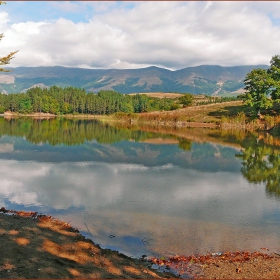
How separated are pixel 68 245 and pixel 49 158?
81.2 feet

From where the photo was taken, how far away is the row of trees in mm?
79750

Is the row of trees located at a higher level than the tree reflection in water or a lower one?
higher

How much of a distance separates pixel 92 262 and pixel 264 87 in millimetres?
79384

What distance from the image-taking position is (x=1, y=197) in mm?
20875

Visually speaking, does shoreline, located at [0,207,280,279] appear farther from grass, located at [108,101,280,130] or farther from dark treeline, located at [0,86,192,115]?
dark treeline, located at [0,86,192,115]

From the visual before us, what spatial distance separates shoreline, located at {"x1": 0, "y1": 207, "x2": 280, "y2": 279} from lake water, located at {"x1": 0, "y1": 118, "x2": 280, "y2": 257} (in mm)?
1012

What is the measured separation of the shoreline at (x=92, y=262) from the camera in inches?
397

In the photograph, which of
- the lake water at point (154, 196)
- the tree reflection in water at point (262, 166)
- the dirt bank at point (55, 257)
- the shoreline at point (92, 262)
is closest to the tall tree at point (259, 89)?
the tree reflection in water at point (262, 166)

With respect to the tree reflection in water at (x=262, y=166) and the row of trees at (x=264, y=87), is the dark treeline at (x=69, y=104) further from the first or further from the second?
the tree reflection in water at (x=262, y=166)

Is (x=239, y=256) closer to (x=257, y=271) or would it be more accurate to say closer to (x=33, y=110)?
(x=257, y=271)

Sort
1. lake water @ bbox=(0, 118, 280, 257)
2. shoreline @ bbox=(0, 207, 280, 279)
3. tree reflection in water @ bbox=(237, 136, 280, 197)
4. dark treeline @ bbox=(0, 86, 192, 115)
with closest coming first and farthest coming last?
shoreline @ bbox=(0, 207, 280, 279), lake water @ bbox=(0, 118, 280, 257), tree reflection in water @ bbox=(237, 136, 280, 197), dark treeline @ bbox=(0, 86, 192, 115)

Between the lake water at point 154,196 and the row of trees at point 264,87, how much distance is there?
43452 mm

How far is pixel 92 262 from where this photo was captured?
11.2 metres

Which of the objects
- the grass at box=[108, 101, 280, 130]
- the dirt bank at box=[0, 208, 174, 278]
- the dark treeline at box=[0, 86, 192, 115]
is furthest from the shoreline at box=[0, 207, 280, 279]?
the dark treeline at box=[0, 86, 192, 115]
